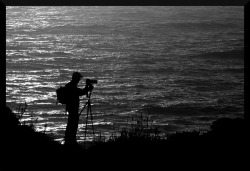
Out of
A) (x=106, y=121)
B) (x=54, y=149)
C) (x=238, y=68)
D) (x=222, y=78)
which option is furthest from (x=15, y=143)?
(x=238, y=68)

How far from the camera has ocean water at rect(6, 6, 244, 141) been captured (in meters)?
46.8

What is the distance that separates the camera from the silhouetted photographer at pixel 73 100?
873cm

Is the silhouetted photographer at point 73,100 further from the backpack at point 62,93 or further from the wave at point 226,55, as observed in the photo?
the wave at point 226,55

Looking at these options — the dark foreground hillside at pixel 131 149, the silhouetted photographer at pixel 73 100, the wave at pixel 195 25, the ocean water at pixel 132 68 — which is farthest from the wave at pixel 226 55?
the silhouetted photographer at pixel 73 100

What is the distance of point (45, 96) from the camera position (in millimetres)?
51969

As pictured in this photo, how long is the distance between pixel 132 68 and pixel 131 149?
226ft

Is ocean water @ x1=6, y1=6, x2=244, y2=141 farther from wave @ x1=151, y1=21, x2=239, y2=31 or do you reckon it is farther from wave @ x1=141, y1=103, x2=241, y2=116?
wave @ x1=151, y1=21, x2=239, y2=31

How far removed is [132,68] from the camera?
7756 cm

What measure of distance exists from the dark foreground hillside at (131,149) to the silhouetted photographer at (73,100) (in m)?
0.28

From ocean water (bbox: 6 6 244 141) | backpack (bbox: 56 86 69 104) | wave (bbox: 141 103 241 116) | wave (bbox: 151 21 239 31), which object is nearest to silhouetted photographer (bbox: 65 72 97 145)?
backpack (bbox: 56 86 69 104)

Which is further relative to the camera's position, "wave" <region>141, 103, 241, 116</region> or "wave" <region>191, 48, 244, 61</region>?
"wave" <region>191, 48, 244, 61</region>

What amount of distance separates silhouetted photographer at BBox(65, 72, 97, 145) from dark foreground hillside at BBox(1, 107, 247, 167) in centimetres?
28

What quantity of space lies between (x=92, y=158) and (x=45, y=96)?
146 feet

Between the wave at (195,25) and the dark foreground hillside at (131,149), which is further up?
the wave at (195,25)
